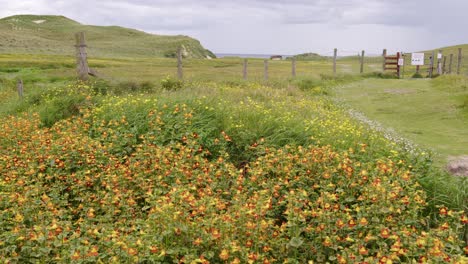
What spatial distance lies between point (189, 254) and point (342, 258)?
4.95 ft

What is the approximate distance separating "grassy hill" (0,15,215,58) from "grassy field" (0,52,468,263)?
50040 mm

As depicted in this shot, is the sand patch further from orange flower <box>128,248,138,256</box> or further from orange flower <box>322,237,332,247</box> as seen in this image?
orange flower <box>128,248,138,256</box>

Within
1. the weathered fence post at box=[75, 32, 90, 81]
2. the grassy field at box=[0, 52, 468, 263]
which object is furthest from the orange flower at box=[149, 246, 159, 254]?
the weathered fence post at box=[75, 32, 90, 81]

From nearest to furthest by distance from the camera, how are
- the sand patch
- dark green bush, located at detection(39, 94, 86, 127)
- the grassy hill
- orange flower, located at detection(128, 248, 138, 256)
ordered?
orange flower, located at detection(128, 248, 138, 256) < the sand patch < dark green bush, located at detection(39, 94, 86, 127) < the grassy hill

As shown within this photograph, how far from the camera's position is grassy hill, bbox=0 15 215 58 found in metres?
62.8

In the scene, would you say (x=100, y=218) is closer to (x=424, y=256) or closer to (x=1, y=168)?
(x=1, y=168)

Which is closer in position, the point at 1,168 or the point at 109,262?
the point at 109,262

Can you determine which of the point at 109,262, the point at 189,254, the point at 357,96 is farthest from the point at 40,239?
the point at 357,96

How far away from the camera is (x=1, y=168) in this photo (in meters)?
7.87

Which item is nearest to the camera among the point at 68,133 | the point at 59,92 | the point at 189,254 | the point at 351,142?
the point at 189,254

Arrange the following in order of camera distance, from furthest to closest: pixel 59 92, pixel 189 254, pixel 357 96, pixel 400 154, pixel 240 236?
pixel 357 96
pixel 59 92
pixel 400 154
pixel 240 236
pixel 189 254

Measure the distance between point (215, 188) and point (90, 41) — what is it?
90021 millimetres

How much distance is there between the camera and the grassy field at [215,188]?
4676 mm

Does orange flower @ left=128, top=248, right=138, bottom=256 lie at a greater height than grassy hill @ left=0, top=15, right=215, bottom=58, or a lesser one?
lesser
